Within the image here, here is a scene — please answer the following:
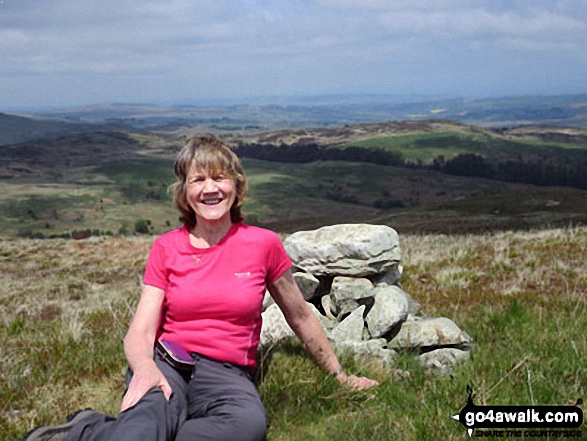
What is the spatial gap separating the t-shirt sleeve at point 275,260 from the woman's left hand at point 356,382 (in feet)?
3.89

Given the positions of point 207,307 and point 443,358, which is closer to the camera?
point 207,307

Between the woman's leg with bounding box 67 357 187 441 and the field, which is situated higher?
the woman's leg with bounding box 67 357 187 441

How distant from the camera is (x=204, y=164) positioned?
498cm

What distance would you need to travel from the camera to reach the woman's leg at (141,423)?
3.88 metres

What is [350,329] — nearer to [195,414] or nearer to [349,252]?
[349,252]

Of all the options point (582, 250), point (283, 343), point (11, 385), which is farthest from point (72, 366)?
point (582, 250)

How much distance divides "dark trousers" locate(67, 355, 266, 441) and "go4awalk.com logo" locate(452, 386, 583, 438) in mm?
1640

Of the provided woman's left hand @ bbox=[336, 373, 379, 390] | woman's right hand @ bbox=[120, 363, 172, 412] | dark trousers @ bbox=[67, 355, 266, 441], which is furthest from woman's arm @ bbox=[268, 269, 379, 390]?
woman's right hand @ bbox=[120, 363, 172, 412]

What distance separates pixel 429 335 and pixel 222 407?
316 cm

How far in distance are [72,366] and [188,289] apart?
8.01 feet

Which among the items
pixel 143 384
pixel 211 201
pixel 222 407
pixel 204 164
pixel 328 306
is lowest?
pixel 328 306

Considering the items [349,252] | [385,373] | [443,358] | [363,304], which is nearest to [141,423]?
[385,373]

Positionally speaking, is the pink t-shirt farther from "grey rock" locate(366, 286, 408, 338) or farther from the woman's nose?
"grey rock" locate(366, 286, 408, 338)

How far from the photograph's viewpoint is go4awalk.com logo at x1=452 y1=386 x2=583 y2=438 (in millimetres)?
4227
